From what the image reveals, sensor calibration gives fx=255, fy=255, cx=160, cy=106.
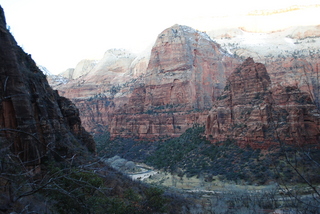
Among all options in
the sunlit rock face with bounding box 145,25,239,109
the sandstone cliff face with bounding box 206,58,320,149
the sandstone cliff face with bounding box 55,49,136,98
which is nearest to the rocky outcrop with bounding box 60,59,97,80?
the sandstone cliff face with bounding box 55,49,136,98

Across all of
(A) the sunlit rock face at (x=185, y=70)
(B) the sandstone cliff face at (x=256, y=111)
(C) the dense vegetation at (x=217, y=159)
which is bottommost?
(C) the dense vegetation at (x=217, y=159)

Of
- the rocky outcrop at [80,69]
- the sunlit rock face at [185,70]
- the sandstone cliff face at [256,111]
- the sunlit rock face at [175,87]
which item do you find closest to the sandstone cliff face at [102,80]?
the rocky outcrop at [80,69]

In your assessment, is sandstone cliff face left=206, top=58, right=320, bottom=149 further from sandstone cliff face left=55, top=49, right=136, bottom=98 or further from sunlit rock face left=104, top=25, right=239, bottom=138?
sandstone cliff face left=55, top=49, right=136, bottom=98

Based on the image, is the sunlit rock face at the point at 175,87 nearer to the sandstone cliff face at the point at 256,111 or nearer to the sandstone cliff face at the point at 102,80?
the sandstone cliff face at the point at 256,111

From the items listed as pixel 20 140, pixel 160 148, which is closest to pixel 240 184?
pixel 20 140

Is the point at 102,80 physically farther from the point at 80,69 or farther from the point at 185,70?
the point at 80,69

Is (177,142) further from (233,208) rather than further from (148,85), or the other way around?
(233,208)
